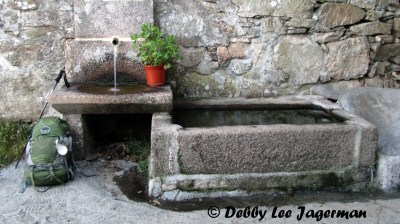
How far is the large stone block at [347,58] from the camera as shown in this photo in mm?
4309

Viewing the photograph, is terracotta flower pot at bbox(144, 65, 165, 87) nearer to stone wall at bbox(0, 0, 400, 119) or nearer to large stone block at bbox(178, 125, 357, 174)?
stone wall at bbox(0, 0, 400, 119)

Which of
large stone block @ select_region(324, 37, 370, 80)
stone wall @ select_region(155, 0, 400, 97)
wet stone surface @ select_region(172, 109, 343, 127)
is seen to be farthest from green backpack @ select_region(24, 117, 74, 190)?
large stone block @ select_region(324, 37, 370, 80)

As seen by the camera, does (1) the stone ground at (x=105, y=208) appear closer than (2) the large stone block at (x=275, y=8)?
Yes

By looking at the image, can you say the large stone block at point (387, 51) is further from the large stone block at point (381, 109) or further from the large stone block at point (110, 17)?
the large stone block at point (110, 17)

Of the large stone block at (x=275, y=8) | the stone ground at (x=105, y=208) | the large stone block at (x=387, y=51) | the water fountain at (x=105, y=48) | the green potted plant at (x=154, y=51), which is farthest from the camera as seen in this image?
the large stone block at (x=387, y=51)

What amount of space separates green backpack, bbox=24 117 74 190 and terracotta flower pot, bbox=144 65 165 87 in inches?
35.0

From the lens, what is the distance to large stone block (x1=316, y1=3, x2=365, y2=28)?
4.22 m

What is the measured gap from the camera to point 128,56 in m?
3.98

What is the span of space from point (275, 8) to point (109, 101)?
5.98ft

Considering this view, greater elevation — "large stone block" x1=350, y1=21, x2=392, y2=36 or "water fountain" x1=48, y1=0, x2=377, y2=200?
"large stone block" x1=350, y1=21, x2=392, y2=36

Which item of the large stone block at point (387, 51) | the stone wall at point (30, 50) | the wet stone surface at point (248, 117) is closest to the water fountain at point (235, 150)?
the wet stone surface at point (248, 117)

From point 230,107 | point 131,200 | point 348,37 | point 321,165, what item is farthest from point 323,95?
point 131,200

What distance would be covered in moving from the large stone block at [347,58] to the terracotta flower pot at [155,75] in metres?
1.64

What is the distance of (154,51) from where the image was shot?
12.2ft
